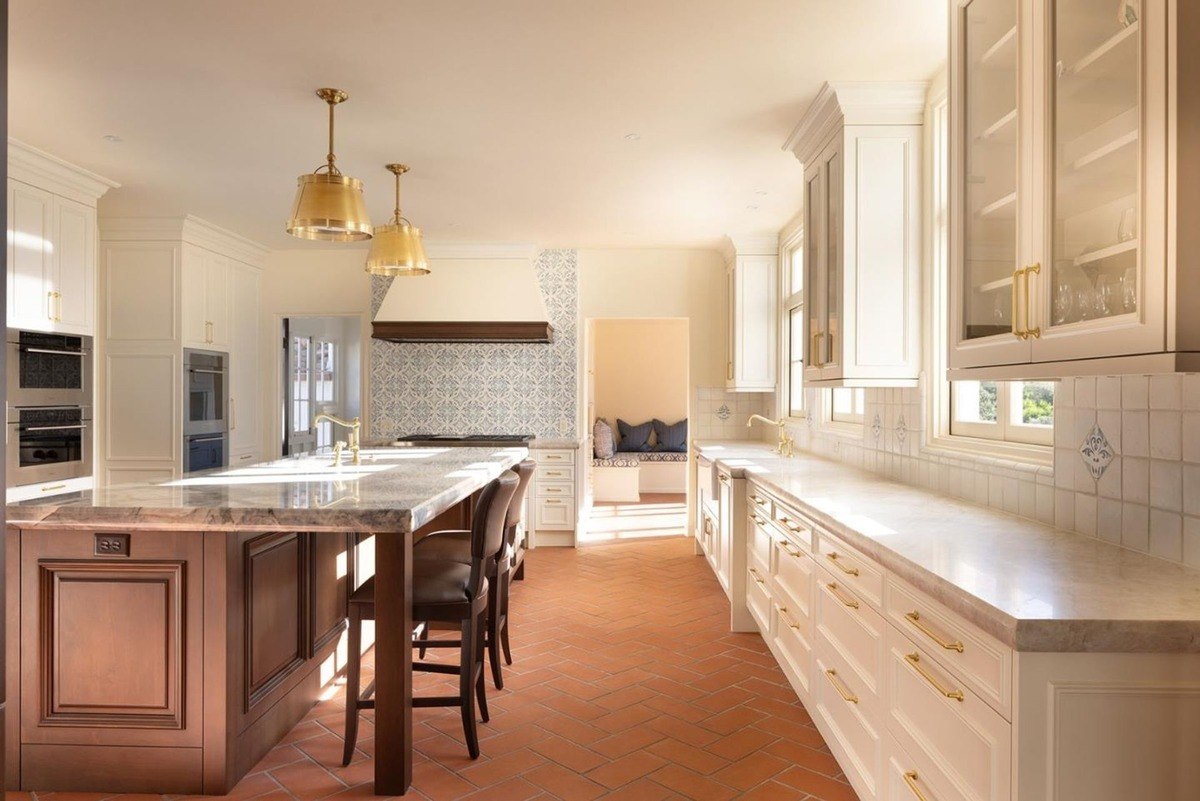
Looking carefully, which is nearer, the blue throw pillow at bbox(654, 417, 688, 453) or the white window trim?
the white window trim

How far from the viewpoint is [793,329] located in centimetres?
592

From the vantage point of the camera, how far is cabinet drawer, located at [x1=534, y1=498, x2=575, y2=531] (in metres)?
6.47

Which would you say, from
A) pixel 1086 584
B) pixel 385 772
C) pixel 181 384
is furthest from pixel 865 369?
pixel 181 384

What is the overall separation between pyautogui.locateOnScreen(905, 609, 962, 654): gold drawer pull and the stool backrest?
4.71ft

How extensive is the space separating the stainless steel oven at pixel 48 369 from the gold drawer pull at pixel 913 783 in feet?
14.8

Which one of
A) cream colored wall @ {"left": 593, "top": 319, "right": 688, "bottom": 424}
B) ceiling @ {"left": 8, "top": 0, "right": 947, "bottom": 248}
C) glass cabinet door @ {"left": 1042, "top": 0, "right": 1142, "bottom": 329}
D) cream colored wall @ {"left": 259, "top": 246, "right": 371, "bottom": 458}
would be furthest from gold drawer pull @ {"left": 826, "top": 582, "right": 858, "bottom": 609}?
cream colored wall @ {"left": 593, "top": 319, "right": 688, "bottom": 424}

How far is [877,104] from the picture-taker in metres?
3.16

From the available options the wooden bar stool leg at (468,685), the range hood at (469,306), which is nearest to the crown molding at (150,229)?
the range hood at (469,306)

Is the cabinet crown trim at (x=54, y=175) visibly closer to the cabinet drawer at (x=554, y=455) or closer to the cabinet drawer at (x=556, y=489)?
the cabinet drawer at (x=554, y=455)

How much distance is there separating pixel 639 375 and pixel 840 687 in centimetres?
821

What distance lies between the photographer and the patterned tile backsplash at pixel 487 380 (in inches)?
271

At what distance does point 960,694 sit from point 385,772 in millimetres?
1834

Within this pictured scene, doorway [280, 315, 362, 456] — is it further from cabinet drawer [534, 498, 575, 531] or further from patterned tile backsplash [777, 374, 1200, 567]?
patterned tile backsplash [777, 374, 1200, 567]

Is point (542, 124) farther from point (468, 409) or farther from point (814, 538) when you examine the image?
point (468, 409)
